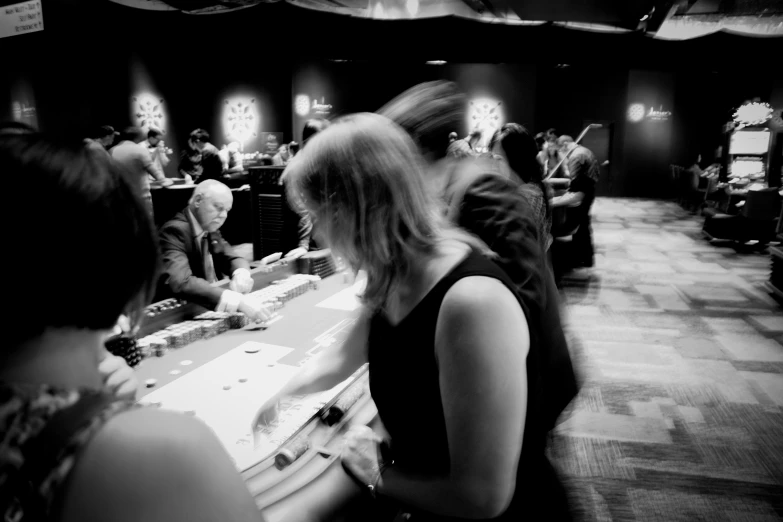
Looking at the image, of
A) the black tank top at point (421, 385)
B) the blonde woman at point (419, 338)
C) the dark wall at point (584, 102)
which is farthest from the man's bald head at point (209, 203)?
the dark wall at point (584, 102)

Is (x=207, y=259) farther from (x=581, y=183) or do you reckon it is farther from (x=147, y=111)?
(x=147, y=111)

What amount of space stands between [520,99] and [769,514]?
10.9 m

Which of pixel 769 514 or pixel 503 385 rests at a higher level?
pixel 503 385

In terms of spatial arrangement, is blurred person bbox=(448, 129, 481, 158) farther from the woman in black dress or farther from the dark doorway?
the dark doorway

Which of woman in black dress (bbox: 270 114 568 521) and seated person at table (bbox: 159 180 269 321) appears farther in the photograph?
seated person at table (bbox: 159 180 269 321)

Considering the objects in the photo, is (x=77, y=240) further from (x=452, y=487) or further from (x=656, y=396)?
(x=656, y=396)

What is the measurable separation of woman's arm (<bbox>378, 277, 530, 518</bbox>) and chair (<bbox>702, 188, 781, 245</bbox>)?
851 cm

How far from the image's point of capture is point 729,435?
310 centimetres

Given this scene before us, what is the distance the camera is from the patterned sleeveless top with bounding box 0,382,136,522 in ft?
1.39

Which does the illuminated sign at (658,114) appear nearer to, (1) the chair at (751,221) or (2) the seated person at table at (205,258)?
(1) the chair at (751,221)

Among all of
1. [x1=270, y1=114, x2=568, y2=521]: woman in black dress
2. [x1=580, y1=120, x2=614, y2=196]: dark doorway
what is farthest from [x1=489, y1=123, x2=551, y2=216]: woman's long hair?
[x1=580, y1=120, x2=614, y2=196]: dark doorway

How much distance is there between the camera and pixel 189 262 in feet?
9.41

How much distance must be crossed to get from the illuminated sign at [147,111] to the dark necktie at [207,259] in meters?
8.39

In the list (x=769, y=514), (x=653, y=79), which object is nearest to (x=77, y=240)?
(x=769, y=514)
